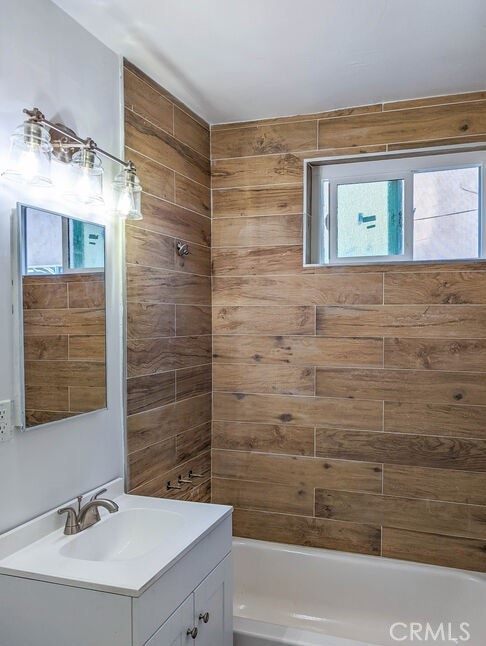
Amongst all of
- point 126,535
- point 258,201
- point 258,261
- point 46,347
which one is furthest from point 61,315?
point 258,201

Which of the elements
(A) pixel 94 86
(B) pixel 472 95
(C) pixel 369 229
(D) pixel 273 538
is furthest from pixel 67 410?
(B) pixel 472 95

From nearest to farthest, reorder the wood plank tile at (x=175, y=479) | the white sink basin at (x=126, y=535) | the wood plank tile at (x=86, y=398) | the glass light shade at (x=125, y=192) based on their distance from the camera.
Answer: the white sink basin at (x=126, y=535) → the wood plank tile at (x=86, y=398) → the glass light shade at (x=125, y=192) → the wood plank tile at (x=175, y=479)

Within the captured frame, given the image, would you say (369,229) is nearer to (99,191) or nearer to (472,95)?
(472,95)

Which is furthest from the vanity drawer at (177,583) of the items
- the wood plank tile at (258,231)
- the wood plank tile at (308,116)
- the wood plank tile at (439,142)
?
the wood plank tile at (308,116)

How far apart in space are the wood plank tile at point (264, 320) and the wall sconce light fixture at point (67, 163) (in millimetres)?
922

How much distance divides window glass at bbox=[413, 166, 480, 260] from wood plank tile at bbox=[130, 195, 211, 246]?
108 cm

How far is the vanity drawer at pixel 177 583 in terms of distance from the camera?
54.0 inches

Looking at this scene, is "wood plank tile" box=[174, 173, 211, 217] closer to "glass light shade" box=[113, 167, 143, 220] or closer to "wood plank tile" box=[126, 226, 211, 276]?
"wood plank tile" box=[126, 226, 211, 276]

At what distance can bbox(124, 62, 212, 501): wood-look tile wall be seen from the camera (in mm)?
2201

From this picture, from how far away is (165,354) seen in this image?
242cm

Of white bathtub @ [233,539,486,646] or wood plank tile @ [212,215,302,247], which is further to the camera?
wood plank tile @ [212,215,302,247]

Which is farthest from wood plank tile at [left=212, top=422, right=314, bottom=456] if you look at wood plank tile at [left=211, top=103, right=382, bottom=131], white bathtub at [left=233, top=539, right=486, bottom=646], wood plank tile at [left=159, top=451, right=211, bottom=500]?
wood plank tile at [left=211, top=103, right=382, bottom=131]

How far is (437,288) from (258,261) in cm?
91

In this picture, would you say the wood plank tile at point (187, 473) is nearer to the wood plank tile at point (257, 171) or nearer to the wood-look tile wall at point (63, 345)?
the wood-look tile wall at point (63, 345)
